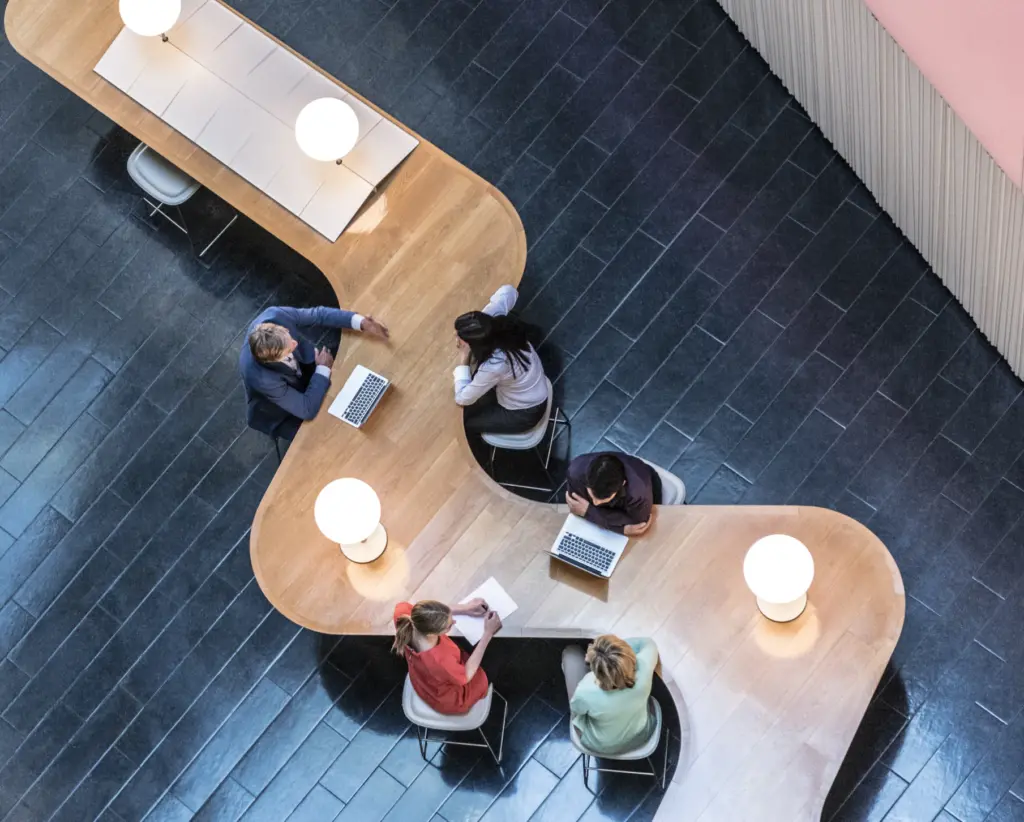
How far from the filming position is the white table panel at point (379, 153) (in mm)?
6078

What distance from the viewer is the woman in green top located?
503 centimetres

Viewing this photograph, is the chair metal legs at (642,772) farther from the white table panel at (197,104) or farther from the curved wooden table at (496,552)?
the white table panel at (197,104)

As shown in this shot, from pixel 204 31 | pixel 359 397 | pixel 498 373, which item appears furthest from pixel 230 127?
pixel 498 373

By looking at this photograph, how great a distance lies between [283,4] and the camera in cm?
744

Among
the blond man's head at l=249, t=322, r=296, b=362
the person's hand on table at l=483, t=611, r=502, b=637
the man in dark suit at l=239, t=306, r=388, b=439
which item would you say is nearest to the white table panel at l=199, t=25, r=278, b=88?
the man in dark suit at l=239, t=306, r=388, b=439

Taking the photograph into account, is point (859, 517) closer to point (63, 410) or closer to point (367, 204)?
point (367, 204)

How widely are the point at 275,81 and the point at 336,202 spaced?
710mm

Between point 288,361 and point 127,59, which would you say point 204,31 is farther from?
point 288,361

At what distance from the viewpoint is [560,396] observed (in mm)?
6641

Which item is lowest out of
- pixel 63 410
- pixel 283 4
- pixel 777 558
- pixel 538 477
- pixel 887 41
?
pixel 63 410

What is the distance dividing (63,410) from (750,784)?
4.15 m

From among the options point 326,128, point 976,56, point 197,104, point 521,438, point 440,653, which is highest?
point 976,56

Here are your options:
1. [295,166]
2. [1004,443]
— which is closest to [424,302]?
[295,166]

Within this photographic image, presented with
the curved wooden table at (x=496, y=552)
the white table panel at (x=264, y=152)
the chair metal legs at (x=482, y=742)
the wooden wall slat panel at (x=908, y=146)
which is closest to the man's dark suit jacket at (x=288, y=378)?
the curved wooden table at (x=496, y=552)
